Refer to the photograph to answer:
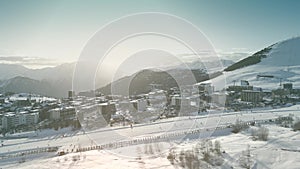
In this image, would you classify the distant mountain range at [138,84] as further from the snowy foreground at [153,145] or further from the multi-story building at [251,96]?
the snowy foreground at [153,145]

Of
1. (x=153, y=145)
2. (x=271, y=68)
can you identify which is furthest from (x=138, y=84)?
(x=153, y=145)

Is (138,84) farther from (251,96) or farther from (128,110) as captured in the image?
(128,110)

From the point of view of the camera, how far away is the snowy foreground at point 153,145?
6.69 m

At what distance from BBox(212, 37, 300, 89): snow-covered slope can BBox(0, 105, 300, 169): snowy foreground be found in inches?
606

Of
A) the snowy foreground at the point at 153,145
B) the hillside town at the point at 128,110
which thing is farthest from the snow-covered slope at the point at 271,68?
the snowy foreground at the point at 153,145

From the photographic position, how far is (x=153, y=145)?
9016 millimetres

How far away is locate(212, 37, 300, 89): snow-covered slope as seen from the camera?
1135 inches

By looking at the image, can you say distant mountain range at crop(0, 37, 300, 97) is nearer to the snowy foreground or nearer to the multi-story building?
the multi-story building

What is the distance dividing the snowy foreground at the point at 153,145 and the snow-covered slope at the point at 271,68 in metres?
15.4

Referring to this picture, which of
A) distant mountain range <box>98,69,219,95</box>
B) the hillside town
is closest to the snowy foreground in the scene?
the hillside town

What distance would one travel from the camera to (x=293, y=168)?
18.3ft

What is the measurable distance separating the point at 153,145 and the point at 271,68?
96.4 ft

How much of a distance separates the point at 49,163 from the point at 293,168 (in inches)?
216

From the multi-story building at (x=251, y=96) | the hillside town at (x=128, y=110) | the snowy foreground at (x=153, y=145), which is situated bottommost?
the snowy foreground at (x=153, y=145)
